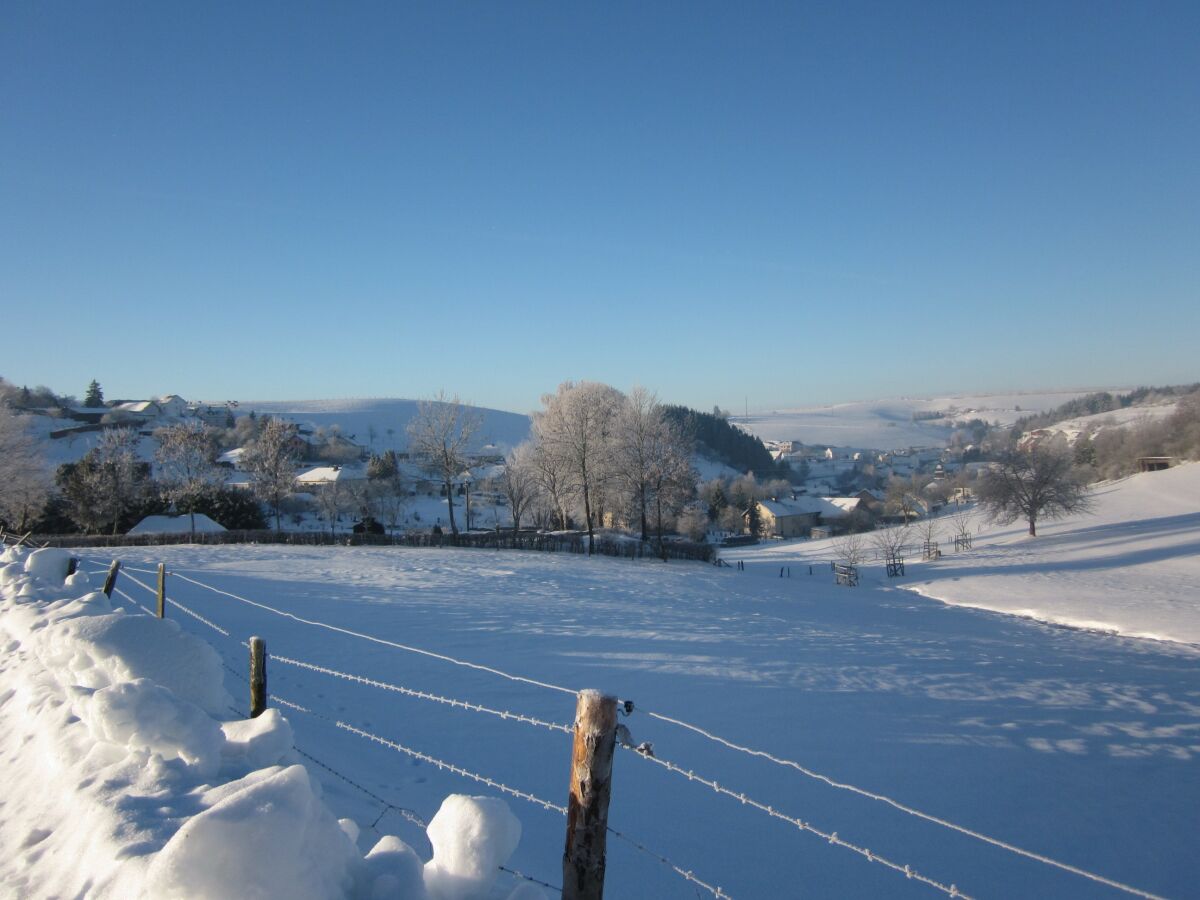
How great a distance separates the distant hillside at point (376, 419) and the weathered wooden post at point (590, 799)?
321ft

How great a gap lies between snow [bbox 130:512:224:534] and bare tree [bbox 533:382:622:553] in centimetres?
2057

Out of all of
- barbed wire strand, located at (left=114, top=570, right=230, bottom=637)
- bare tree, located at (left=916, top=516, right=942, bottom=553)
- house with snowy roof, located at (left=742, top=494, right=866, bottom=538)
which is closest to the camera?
barbed wire strand, located at (left=114, top=570, right=230, bottom=637)

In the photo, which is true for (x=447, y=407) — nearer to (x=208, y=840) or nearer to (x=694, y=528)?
(x=694, y=528)

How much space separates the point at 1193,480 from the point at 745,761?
5736 centimetres

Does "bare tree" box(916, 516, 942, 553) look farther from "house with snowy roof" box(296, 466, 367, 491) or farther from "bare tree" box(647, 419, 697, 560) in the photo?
"house with snowy roof" box(296, 466, 367, 491)

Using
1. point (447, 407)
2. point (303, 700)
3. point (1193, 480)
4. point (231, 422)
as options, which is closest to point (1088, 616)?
point (303, 700)

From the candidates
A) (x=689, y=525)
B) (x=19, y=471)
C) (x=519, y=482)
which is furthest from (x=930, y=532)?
(x=19, y=471)

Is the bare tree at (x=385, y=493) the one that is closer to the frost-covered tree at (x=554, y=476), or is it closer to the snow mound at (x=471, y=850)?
the frost-covered tree at (x=554, y=476)

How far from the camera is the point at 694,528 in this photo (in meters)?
62.2

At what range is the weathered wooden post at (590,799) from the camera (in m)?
2.72

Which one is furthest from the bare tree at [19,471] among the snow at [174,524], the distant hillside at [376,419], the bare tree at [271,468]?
the distant hillside at [376,419]

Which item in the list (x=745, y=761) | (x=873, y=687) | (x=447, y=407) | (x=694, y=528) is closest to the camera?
(x=745, y=761)

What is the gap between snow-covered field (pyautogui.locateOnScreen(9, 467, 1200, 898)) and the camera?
5.13m

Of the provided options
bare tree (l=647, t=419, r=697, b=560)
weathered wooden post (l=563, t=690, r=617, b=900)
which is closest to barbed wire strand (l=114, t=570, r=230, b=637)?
weathered wooden post (l=563, t=690, r=617, b=900)
